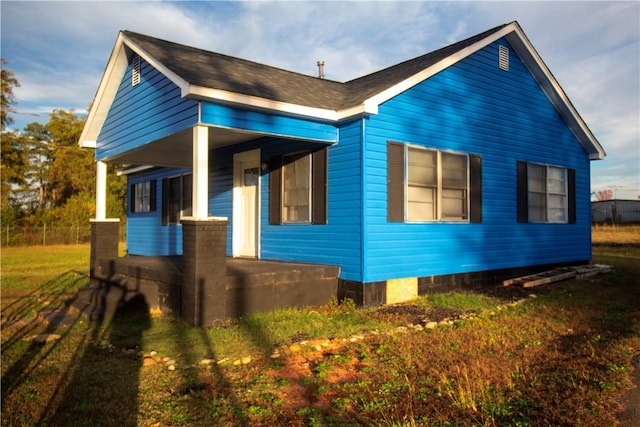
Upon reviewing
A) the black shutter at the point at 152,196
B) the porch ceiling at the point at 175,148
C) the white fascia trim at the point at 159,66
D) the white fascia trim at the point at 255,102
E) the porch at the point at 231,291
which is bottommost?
the porch at the point at 231,291

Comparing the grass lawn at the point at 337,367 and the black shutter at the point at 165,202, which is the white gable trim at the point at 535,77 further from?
A: the black shutter at the point at 165,202

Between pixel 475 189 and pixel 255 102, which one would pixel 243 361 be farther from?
pixel 475 189

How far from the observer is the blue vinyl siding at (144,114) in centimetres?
785

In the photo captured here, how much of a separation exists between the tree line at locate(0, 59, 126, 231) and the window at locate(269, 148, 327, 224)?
28949 millimetres

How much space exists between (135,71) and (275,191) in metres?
3.69

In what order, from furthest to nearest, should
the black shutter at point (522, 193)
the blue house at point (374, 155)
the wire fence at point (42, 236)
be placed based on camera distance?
the wire fence at point (42, 236) < the black shutter at point (522, 193) < the blue house at point (374, 155)

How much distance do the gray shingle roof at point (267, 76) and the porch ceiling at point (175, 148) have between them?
88cm

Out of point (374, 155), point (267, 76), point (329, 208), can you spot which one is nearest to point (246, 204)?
point (267, 76)

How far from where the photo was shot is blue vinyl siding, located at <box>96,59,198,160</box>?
309 inches

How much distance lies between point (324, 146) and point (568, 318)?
485 centimetres

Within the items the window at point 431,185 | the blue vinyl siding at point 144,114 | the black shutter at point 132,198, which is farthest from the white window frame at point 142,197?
the window at point 431,185

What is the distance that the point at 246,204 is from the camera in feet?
36.9

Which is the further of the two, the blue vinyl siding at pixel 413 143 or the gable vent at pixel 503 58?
the gable vent at pixel 503 58

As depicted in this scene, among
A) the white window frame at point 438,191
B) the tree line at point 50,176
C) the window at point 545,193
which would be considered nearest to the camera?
the white window frame at point 438,191
